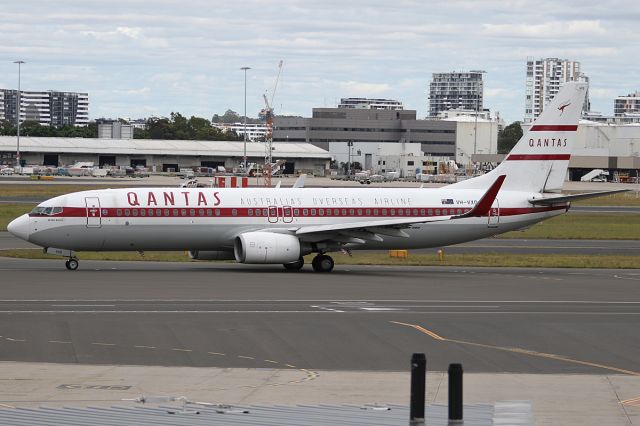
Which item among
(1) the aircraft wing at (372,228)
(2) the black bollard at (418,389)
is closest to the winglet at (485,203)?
(1) the aircraft wing at (372,228)

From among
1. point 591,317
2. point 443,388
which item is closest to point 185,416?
point 443,388

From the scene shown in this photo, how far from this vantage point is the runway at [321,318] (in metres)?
24.7

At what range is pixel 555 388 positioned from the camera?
2095cm

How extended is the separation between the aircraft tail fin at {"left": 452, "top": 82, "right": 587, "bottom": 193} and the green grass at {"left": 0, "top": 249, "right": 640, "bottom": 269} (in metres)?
3.47

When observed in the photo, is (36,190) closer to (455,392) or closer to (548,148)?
(548,148)

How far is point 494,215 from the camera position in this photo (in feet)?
161

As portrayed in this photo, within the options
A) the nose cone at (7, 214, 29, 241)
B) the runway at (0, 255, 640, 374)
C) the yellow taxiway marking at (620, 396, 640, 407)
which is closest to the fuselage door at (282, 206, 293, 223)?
the runway at (0, 255, 640, 374)

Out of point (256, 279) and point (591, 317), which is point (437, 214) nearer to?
point (256, 279)

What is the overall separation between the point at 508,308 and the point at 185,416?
21484 millimetres

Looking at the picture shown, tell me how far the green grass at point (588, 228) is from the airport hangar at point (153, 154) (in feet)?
342

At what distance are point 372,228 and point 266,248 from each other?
14.5 ft

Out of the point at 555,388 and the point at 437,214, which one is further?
the point at 437,214

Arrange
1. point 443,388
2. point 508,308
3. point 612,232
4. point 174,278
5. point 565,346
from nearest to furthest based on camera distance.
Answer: point 443,388, point 565,346, point 508,308, point 174,278, point 612,232

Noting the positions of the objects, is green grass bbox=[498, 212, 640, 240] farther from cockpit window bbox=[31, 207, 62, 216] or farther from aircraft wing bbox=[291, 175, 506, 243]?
cockpit window bbox=[31, 207, 62, 216]
